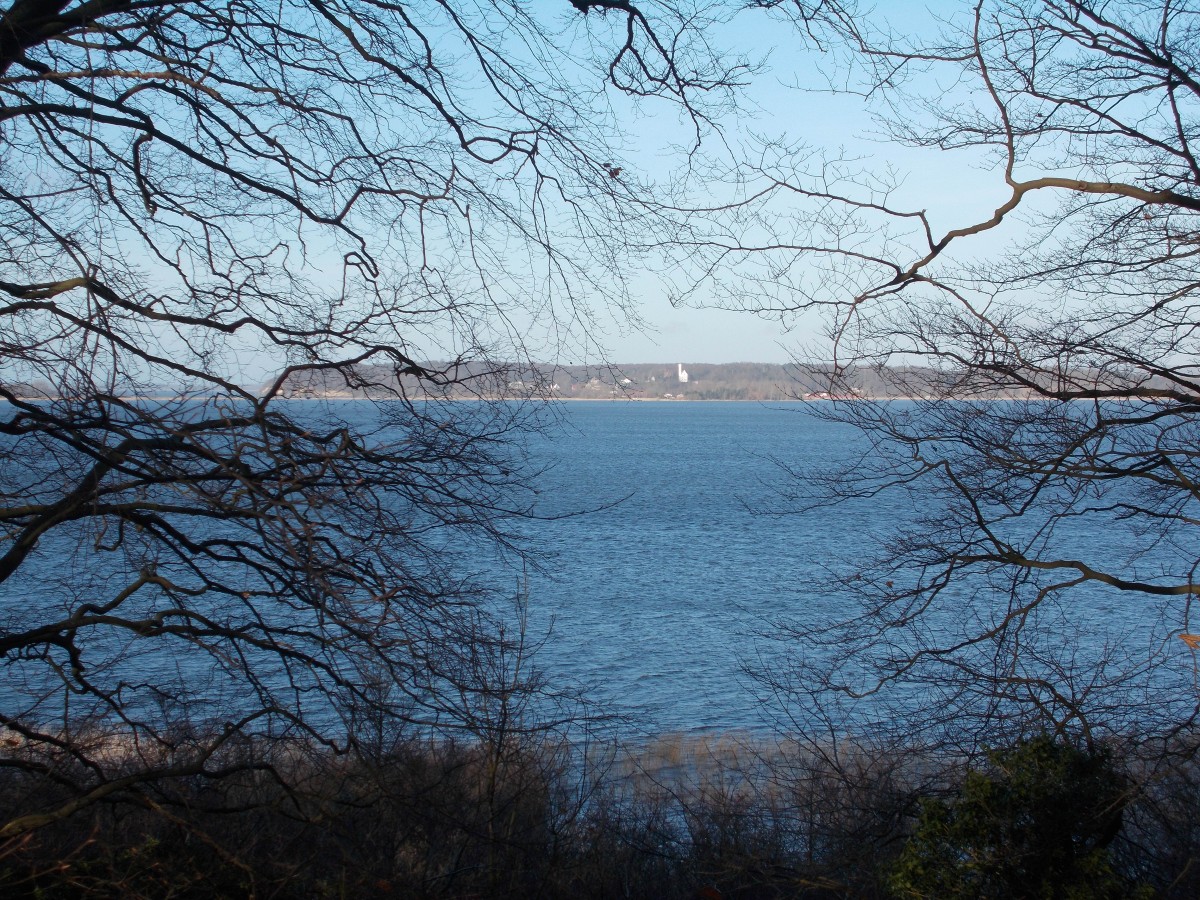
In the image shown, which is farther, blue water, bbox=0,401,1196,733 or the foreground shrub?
blue water, bbox=0,401,1196,733

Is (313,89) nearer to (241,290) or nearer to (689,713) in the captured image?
(241,290)

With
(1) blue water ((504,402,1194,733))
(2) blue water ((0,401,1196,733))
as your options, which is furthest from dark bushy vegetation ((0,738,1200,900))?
(1) blue water ((504,402,1194,733))

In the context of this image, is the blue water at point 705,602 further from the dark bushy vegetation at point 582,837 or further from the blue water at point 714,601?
the dark bushy vegetation at point 582,837

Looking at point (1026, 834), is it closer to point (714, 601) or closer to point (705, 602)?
point (705, 602)

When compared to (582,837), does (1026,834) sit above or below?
above

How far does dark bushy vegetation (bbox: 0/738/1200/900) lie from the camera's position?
6035 mm

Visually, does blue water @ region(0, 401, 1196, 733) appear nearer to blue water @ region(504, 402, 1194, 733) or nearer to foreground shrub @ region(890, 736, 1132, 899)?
blue water @ region(504, 402, 1194, 733)

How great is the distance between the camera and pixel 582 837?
34.2 ft

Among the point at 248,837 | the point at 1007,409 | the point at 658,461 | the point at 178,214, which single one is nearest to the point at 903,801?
the point at 1007,409

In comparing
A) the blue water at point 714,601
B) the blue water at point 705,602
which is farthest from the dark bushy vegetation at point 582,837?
the blue water at point 714,601

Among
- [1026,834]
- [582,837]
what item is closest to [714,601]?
[582,837]

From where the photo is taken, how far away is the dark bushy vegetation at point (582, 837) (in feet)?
19.8

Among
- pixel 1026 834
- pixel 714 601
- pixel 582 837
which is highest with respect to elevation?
pixel 1026 834

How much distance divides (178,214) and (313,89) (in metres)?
1.17
